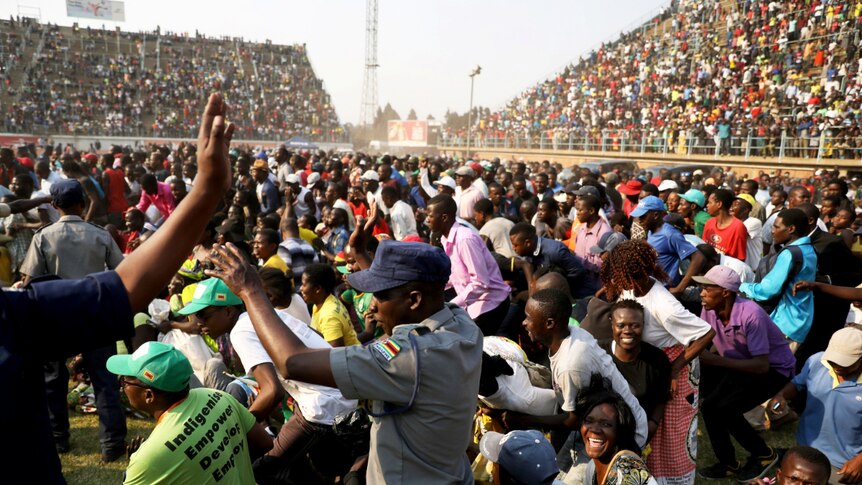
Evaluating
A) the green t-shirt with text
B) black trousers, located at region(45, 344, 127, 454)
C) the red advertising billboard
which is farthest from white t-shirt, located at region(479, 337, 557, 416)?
the red advertising billboard

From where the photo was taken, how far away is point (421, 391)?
1936 millimetres

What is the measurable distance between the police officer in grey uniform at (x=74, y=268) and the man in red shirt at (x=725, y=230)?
5840mm

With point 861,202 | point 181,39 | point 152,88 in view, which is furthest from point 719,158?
point 181,39

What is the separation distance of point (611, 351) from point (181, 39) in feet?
155

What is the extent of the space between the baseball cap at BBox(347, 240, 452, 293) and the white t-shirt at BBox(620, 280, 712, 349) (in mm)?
2037

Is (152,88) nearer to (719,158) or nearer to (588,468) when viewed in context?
(719,158)

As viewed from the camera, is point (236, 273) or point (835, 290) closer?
point (236, 273)

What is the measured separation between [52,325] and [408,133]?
164 ft

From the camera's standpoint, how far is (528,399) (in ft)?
11.0

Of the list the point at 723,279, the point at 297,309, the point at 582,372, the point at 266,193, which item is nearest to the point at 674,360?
the point at 723,279

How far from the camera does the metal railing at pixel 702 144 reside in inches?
709

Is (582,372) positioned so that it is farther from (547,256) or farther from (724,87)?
(724,87)

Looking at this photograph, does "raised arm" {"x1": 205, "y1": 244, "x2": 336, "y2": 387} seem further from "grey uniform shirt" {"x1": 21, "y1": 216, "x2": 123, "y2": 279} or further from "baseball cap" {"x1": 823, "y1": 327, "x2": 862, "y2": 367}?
Answer: "baseball cap" {"x1": 823, "y1": 327, "x2": 862, "y2": 367}

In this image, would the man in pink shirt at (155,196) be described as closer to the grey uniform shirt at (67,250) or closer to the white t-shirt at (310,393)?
the grey uniform shirt at (67,250)
